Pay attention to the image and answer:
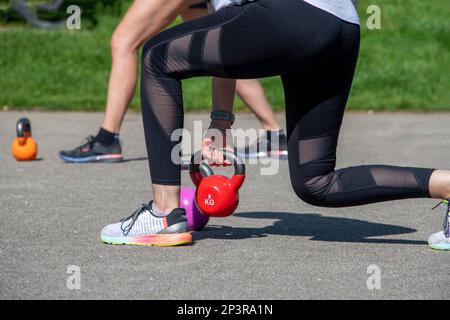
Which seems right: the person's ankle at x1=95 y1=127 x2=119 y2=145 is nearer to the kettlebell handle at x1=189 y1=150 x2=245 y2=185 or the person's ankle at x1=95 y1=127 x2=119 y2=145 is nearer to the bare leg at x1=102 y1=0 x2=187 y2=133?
the bare leg at x1=102 y1=0 x2=187 y2=133

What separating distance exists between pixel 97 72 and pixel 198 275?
9.62 meters

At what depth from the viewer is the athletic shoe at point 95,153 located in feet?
27.8

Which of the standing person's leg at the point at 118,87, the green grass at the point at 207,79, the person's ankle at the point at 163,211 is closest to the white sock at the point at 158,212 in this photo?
the person's ankle at the point at 163,211

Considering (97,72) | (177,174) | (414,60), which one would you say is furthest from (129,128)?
(177,174)

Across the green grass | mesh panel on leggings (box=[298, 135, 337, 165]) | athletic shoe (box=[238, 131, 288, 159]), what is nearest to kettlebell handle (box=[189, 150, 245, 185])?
mesh panel on leggings (box=[298, 135, 337, 165])

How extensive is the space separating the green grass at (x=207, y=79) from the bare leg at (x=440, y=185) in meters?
7.42

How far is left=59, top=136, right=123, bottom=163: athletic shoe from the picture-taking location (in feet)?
27.8

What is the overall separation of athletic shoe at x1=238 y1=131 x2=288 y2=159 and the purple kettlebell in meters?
3.22

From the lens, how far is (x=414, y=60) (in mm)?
13914

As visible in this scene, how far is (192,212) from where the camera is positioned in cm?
550
